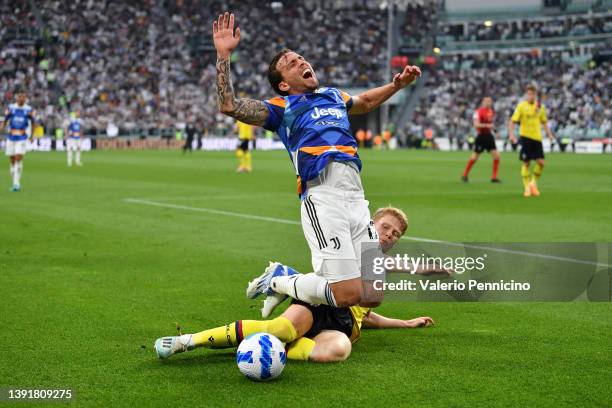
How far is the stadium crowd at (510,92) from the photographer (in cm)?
5612

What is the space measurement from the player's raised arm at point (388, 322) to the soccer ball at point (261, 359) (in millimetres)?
1458

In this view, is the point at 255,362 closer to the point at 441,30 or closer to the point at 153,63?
the point at 153,63

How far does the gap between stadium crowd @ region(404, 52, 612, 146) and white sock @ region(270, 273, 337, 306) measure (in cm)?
5109

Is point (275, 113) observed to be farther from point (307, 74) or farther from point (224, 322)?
point (224, 322)

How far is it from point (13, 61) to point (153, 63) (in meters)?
9.72

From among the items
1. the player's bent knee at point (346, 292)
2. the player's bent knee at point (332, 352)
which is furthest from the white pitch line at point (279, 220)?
the player's bent knee at point (332, 352)

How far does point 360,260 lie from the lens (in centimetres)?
589

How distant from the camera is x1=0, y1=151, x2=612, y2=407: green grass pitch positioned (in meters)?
4.86

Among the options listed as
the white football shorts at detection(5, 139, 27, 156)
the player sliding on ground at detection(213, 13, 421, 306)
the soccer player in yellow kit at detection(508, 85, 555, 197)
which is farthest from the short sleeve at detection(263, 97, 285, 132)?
the white football shorts at detection(5, 139, 27, 156)

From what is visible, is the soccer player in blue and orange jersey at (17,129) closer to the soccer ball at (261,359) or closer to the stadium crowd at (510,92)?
the soccer ball at (261,359)

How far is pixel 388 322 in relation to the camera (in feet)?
21.4

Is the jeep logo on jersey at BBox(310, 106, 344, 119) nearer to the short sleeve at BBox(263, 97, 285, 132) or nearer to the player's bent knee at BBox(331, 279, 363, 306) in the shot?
the short sleeve at BBox(263, 97, 285, 132)

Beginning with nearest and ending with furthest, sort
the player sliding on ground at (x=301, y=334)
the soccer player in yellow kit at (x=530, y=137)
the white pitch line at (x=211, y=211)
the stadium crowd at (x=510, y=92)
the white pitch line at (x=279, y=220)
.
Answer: the player sliding on ground at (x=301, y=334) → the white pitch line at (x=279, y=220) → the white pitch line at (x=211, y=211) → the soccer player in yellow kit at (x=530, y=137) → the stadium crowd at (x=510, y=92)
